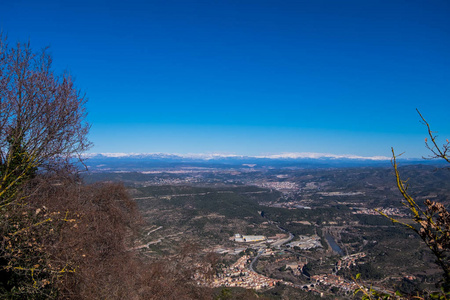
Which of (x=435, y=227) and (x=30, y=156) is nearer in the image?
(x=435, y=227)

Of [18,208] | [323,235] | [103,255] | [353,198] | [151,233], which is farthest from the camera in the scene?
[353,198]

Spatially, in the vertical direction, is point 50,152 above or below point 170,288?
above

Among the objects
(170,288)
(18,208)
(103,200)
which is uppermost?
(18,208)

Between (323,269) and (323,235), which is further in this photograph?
(323,235)

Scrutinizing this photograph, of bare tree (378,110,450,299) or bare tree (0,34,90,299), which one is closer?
bare tree (378,110,450,299)

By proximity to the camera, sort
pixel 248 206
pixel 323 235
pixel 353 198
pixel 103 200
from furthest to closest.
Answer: pixel 353 198 → pixel 248 206 → pixel 323 235 → pixel 103 200

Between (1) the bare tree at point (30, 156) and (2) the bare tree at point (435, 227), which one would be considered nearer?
(2) the bare tree at point (435, 227)

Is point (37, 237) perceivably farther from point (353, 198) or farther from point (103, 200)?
point (353, 198)

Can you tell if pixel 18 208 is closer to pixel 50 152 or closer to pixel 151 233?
pixel 50 152

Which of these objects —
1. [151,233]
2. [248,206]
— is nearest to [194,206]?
[248,206]
